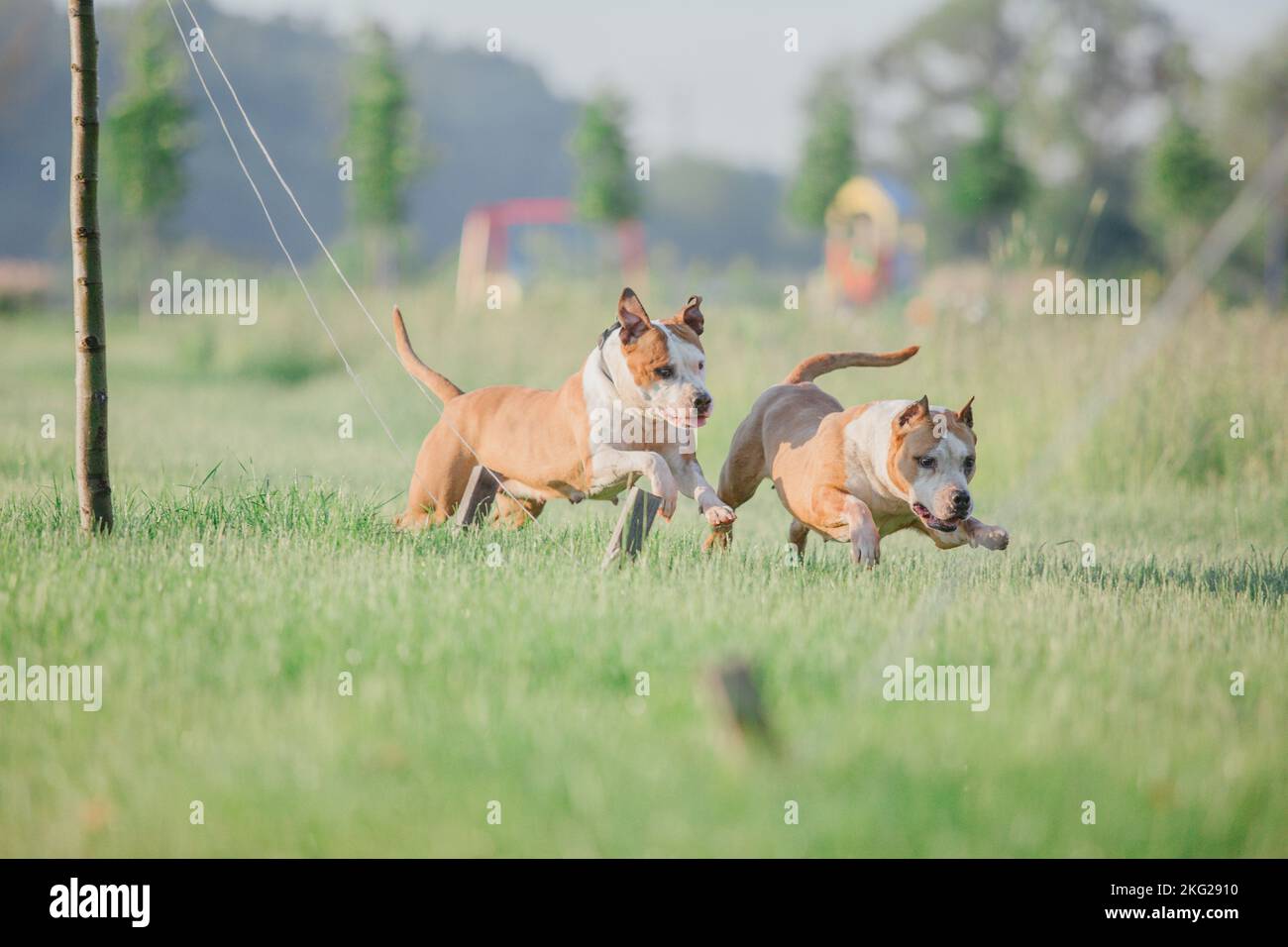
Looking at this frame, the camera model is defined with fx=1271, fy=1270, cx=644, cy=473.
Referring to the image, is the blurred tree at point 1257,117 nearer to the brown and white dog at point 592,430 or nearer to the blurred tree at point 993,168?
the blurred tree at point 993,168

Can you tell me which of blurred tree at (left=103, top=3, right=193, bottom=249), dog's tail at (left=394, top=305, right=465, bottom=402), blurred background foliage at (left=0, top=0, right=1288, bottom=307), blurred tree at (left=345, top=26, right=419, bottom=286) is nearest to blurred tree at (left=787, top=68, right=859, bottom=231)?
blurred background foliage at (left=0, top=0, right=1288, bottom=307)

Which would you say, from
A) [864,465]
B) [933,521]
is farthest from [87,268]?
[933,521]

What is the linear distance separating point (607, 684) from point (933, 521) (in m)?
→ 1.93

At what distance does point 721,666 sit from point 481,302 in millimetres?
14092

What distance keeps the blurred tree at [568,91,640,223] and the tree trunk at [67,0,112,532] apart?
1050 inches

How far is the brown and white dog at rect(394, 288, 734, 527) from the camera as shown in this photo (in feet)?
18.1

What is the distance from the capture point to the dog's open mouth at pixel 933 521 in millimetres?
5176

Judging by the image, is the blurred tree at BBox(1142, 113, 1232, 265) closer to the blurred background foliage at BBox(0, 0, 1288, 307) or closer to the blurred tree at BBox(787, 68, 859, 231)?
the blurred background foliage at BBox(0, 0, 1288, 307)

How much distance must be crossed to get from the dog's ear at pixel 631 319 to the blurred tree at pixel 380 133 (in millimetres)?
25439

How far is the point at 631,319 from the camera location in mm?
5555

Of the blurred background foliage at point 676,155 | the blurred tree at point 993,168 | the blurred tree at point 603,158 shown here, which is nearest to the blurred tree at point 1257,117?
the blurred background foliage at point 676,155

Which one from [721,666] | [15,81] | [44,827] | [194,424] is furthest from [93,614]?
[15,81]

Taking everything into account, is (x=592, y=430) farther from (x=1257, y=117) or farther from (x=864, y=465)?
(x=1257, y=117)
